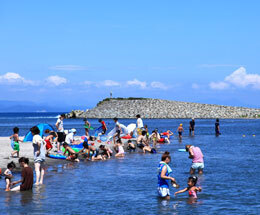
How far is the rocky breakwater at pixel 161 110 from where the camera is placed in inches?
5945

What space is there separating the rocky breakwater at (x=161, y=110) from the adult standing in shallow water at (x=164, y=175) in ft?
448

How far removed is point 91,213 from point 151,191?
3434 millimetres

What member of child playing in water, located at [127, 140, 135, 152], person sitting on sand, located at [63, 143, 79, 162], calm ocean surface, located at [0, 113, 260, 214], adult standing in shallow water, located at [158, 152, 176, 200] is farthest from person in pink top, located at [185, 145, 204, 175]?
child playing in water, located at [127, 140, 135, 152]

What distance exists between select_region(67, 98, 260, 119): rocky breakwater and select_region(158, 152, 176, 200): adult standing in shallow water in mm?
136414

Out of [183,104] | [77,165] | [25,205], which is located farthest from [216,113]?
[25,205]

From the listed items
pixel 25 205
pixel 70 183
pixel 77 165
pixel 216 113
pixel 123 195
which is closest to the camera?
pixel 25 205

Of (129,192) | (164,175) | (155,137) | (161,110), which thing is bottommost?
(129,192)

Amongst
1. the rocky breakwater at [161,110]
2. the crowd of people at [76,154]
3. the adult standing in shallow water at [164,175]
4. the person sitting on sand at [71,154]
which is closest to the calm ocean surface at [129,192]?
the adult standing in shallow water at [164,175]

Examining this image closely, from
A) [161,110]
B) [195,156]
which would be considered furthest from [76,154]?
[161,110]

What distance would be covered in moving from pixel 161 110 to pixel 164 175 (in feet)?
475

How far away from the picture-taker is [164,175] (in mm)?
13672

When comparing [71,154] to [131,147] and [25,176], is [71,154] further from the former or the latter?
[25,176]

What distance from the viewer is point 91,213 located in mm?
12531

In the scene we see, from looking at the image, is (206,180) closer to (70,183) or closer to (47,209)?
(70,183)
